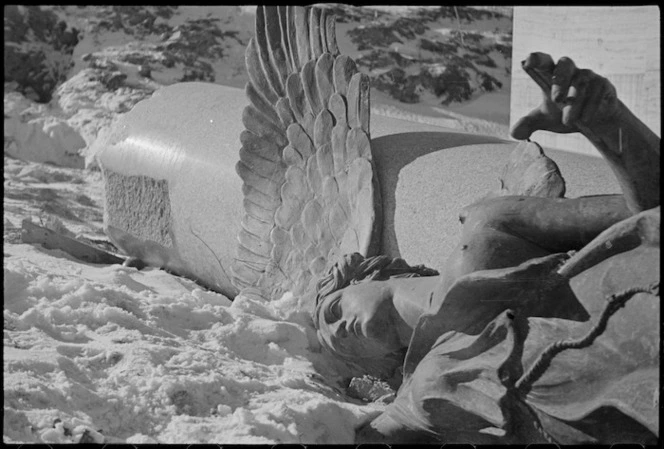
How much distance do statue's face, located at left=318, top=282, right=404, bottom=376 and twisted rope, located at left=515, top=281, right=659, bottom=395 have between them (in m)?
0.59

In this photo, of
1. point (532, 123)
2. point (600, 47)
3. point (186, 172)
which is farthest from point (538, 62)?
point (600, 47)

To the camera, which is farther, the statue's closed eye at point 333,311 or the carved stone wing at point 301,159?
the carved stone wing at point 301,159

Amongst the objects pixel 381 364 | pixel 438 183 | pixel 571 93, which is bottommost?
pixel 381 364

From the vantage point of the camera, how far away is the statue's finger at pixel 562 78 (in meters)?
2.23

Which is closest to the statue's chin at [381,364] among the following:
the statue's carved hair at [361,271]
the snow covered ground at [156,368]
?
the snow covered ground at [156,368]

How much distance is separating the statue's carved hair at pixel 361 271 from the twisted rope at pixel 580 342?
0.82 m

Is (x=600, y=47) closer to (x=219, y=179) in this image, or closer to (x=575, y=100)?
(x=219, y=179)

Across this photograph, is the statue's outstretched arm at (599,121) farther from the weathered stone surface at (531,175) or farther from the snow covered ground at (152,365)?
the snow covered ground at (152,365)

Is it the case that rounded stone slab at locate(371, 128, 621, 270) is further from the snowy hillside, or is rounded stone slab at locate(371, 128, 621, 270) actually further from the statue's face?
the snowy hillside

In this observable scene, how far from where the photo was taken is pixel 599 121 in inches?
92.3

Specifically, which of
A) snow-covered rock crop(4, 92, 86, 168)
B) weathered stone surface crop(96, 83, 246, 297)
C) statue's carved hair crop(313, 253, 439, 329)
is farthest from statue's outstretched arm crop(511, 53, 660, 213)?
snow-covered rock crop(4, 92, 86, 168)

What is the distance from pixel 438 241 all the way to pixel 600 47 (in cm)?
212

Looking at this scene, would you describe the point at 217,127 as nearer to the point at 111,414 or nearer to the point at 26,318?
the point at 26,318

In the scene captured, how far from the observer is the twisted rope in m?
2.32
